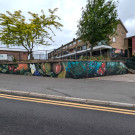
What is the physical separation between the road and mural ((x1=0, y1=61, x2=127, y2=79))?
280 inches

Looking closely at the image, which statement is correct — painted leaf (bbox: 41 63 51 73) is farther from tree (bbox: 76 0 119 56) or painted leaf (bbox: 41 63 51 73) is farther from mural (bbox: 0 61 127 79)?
tree (bbox: 76 0 119 56)

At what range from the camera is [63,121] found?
2.95 m

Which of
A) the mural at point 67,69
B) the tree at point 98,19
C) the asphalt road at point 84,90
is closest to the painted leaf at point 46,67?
the mural at point 67,69

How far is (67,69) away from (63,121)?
318 inches

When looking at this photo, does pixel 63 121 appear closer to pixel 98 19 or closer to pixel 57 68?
pixel 57 68

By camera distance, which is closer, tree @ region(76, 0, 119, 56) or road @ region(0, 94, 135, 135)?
road @ region(0, 94, 135, 135)

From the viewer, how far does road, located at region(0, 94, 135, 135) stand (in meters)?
2.50

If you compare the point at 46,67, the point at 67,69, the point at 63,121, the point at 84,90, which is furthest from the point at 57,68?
the point at 63,121

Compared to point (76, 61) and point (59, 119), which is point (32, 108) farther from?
point (76, 61)

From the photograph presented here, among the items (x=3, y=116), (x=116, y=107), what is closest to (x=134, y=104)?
(x=116, y=107)

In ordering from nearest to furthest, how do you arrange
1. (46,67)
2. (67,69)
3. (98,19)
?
(67,69) → (46,67) → (98,19)

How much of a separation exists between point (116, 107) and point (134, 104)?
0.78 m

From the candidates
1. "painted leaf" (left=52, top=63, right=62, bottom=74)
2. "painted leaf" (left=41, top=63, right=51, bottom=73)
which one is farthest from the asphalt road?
"painted leaf" (left=41, top=63, right=51, bottom=73)

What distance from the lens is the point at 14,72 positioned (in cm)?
1394
